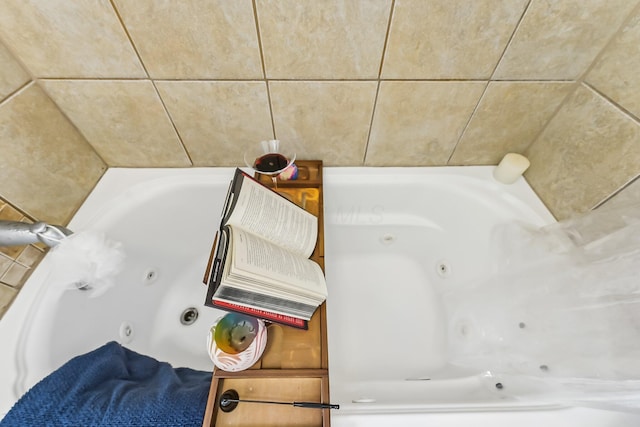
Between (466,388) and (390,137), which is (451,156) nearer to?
(390,137)

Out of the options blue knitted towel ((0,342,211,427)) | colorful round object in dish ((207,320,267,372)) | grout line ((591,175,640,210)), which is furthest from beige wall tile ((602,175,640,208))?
blue knitted towel ((0,342,211,427))

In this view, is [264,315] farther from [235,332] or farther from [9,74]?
[9,74]

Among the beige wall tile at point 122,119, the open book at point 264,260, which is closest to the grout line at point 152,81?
the beige wall tile at point 122,119

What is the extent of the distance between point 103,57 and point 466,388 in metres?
1.30

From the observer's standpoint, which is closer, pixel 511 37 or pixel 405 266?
pixel 511 37

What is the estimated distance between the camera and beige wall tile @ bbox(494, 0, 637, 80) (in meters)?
0.61

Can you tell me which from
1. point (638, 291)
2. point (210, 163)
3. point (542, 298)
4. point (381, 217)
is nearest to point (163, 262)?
point (210, 163)

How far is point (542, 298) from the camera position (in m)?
0.73

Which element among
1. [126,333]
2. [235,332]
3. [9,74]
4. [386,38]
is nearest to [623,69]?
[386,38]

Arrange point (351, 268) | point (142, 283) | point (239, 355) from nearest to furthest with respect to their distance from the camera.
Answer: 1. point (239, 355)
2. point (142, 283)
3. point (351, 268)

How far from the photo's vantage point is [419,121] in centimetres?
83

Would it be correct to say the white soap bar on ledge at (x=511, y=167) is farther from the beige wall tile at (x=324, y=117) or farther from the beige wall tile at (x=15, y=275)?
the beige wall tile at (x=15, y=275)

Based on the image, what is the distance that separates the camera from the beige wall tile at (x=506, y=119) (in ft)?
2.50

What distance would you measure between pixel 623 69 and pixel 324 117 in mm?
694
